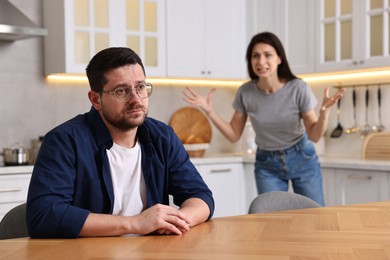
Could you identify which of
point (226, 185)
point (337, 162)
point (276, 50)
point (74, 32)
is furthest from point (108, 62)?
point (226, 185)

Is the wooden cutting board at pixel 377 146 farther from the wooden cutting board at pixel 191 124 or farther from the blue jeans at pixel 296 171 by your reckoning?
the wooden cutting board at pixel 191 124

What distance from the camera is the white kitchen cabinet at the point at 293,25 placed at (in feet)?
16.6

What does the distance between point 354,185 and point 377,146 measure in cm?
50

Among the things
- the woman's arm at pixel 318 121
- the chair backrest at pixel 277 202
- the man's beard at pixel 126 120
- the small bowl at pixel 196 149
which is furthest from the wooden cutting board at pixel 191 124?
the man's beard at pixel 126 120

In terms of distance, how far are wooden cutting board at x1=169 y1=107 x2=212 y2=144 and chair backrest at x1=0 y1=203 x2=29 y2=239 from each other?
10.2ft

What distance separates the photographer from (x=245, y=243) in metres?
1.86

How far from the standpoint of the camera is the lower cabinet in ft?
13.9

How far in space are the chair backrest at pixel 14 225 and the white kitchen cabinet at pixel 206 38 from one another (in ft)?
9.56

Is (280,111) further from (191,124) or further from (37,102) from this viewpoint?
(37,102)

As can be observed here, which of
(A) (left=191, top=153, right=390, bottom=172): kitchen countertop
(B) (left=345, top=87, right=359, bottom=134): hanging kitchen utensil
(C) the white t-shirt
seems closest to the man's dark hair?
(C) the white t-shirt

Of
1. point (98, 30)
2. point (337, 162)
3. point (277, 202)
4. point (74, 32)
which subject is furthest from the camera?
point (98, 30)

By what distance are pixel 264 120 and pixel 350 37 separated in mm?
1237

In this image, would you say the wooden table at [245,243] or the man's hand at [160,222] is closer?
the wooden table at [245,243]

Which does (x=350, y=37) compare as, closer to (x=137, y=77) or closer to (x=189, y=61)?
(x=189, y=61)
